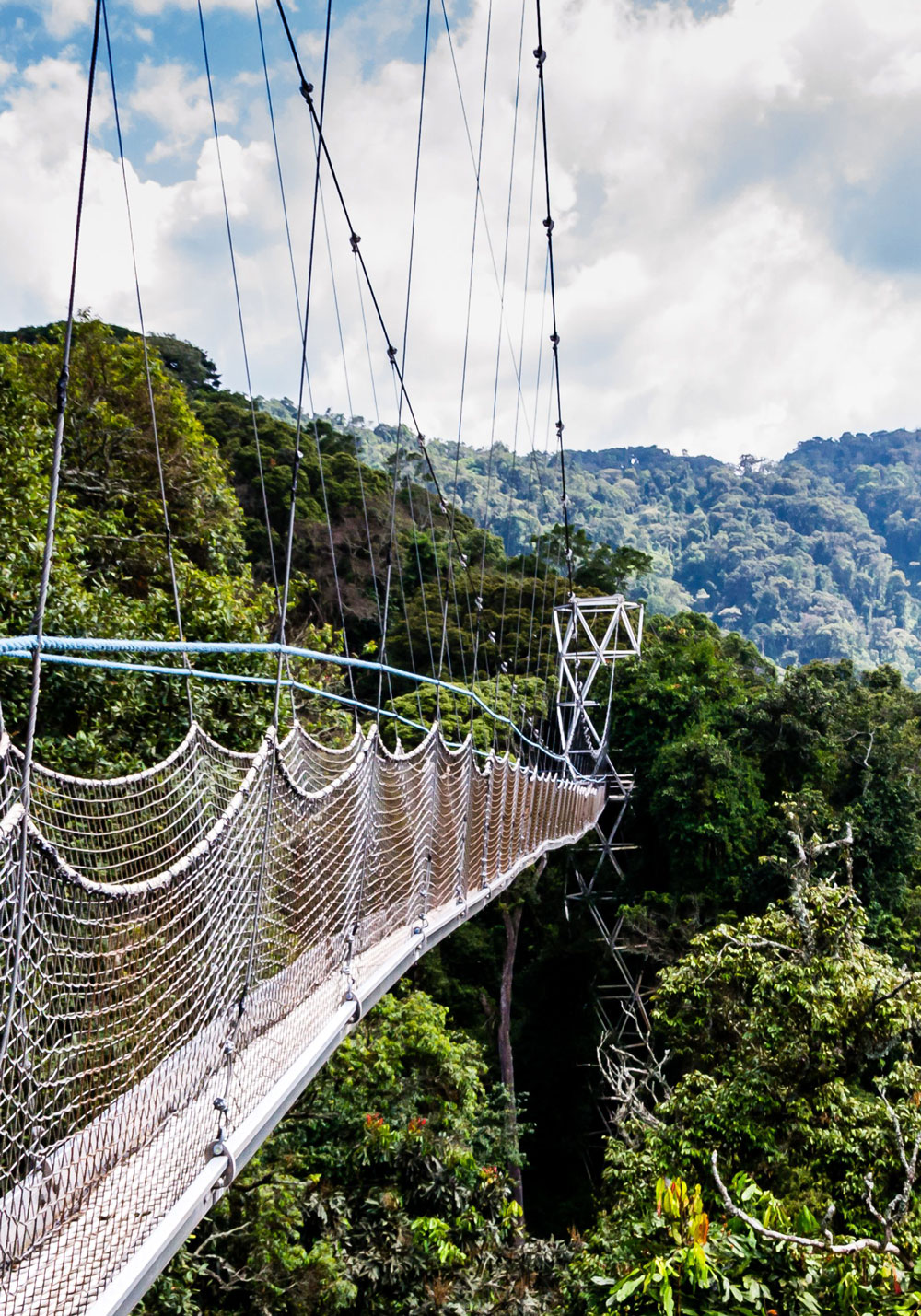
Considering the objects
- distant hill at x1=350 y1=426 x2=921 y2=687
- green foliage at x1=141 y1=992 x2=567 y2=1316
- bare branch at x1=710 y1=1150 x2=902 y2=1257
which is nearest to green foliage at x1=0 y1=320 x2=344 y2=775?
green foliage at x1=141 y1=992 x2=567 y2=1316

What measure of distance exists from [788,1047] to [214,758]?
128 inches

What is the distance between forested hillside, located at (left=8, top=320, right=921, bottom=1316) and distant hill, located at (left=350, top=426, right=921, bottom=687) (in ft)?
97.6

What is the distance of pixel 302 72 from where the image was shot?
369 cm

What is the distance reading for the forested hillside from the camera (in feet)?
12.0

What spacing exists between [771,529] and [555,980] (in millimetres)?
53643

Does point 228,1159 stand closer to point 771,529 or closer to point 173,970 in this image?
point 173,970

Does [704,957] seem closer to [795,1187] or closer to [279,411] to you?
[795,1187]

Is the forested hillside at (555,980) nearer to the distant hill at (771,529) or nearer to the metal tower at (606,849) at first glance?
the metal tower at (606,849)

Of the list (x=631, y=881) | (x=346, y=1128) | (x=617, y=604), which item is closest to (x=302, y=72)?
(x=346, y=1128)

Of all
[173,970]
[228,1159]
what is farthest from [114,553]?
[228,1159]

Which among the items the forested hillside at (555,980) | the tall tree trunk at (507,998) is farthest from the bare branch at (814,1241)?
the tall tree trunk at (507,998)

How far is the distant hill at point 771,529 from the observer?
50500 millimetres

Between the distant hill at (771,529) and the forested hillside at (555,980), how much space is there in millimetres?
29735

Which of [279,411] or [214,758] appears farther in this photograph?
[279,411]
